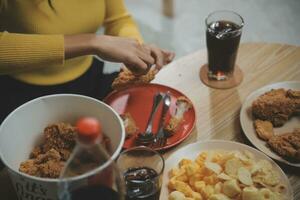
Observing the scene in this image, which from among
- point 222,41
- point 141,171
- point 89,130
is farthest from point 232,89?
point 89,130

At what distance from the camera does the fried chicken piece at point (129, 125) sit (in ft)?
3.38

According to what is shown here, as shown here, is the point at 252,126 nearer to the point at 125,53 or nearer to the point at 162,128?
the point at 162,128

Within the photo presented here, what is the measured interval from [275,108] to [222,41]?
233 mm

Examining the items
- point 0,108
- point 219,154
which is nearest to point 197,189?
point 219,154

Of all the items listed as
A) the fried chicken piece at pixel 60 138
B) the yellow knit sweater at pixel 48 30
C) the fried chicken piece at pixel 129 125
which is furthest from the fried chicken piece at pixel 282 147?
the yellow knit sweater at pixel 48 30

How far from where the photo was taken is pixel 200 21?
266cm

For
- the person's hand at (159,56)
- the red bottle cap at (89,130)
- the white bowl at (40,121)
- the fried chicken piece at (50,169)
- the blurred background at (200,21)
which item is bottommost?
the blurred background at (200,21)

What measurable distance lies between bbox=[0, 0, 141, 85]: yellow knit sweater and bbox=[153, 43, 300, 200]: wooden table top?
0.23 metres

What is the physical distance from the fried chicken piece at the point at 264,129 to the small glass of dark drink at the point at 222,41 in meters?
0.20

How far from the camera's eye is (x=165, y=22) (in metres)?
2.65

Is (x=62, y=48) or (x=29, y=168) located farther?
(x=62, y=48)

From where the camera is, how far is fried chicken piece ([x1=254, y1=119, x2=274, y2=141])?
1.01 meters

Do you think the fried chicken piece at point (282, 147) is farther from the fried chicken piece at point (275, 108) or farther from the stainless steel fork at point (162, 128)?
the stainless steel fork at point (162, 128)

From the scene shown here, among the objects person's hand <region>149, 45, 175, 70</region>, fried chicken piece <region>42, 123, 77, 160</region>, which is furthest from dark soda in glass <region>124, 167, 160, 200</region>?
person's hand <region>149, 45, 175, 70</region>
